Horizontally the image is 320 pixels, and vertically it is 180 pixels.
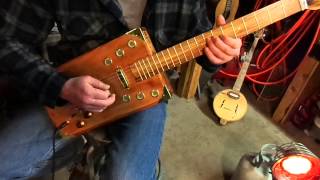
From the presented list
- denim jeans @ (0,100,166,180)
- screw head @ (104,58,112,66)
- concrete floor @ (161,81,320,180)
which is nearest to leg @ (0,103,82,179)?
denim jeans @ (0,100,166,180)

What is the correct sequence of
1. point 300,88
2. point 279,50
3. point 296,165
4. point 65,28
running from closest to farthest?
point 65,28 → point 296,165 → point 300,88 → point 279,50

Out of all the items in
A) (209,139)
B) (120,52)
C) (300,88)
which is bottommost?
(209,139)

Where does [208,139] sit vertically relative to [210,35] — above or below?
below

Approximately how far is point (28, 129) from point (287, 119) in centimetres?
119

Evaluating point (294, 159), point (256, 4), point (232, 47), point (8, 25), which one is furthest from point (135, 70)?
point (256, 4)

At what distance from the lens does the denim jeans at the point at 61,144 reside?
2.84 ft

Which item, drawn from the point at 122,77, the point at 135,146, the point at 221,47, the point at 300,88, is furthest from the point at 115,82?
the point at 300,88

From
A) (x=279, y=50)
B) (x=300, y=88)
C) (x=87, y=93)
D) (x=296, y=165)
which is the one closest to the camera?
(x=87, y=93)

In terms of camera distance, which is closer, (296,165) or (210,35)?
(210,35)

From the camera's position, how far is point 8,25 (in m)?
0.89

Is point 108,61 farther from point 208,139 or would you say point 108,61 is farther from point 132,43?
point 208,139

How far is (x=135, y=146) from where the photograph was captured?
88cm

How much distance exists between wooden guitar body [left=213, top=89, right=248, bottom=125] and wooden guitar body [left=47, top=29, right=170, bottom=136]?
2.44 ft

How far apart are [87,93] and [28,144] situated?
211mm
